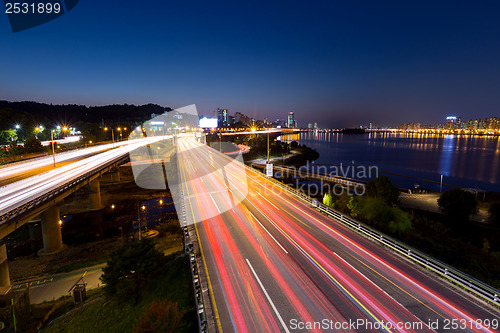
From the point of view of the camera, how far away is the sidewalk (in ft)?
66.0

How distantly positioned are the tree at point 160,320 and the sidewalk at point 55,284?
12031 mm

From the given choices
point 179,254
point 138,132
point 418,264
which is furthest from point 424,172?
point 138,132

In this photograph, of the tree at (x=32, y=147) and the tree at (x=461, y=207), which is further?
the tree at (x=32, y=147)

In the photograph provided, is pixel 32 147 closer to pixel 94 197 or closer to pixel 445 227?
pixel 94 197

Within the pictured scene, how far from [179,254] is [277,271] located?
867 centimetres

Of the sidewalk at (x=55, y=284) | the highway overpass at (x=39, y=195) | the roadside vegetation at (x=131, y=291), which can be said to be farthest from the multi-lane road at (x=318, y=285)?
the highway overpass at (x=39, y=195)

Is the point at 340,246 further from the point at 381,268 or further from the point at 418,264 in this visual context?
the point at 418,264

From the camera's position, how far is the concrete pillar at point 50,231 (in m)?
29.2

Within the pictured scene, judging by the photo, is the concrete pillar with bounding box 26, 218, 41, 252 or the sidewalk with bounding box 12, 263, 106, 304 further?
the concrete pillar with bounding box 26, 218, 41, 252

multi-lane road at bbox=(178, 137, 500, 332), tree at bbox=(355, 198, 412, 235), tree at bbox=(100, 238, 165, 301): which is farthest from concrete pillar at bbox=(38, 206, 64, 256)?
tree at bbox=(355, 198, 412, 235)

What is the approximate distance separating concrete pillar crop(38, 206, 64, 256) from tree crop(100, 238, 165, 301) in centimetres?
1797

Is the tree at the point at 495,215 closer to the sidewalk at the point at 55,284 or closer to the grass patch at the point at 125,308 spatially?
the grass patch at the point at 125,308

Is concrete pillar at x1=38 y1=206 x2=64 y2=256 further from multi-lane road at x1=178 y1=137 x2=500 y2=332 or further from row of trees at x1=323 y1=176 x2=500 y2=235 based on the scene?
row of trees at x1=323 y1=176 x2=500 y2=235

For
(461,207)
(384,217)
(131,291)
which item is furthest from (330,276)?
(461,207)
